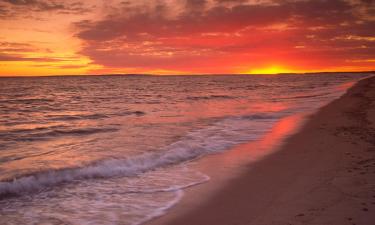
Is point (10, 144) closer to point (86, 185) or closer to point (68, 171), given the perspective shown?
point (68, 171)

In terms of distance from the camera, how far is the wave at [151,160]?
7.13 metres

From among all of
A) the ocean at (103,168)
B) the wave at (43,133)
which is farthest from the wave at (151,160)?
the wave at (43,133)

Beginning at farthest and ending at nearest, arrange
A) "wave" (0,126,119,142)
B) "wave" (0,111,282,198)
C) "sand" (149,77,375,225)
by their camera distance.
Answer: "wave" (0,126,119,142) → "wave" (0,111,282,198) → "sand" (149,77,375,225)

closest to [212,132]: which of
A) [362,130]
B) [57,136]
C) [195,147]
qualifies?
[195,147]

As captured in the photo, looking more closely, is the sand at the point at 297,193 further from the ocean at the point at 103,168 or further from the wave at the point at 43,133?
the wave at the point at 43,133

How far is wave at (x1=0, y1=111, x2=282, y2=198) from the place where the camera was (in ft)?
23.4

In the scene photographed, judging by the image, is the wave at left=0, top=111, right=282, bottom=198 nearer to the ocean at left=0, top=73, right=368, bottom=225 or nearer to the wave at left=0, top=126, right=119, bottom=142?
the ocean at left=0, top=73, right=368, bottom=225

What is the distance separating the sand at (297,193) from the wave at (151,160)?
2.25 metres

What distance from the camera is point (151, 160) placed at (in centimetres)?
910

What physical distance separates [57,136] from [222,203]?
33.4 feet

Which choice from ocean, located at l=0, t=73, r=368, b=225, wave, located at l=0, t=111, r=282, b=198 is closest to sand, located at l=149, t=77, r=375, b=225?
ocean, located at l=0, t=73, r=368, b=225

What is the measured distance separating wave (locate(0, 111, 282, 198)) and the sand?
7.40ft

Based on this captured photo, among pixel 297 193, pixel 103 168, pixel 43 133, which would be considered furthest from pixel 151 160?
pixel 43 133

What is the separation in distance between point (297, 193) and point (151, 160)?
443 centimetres
